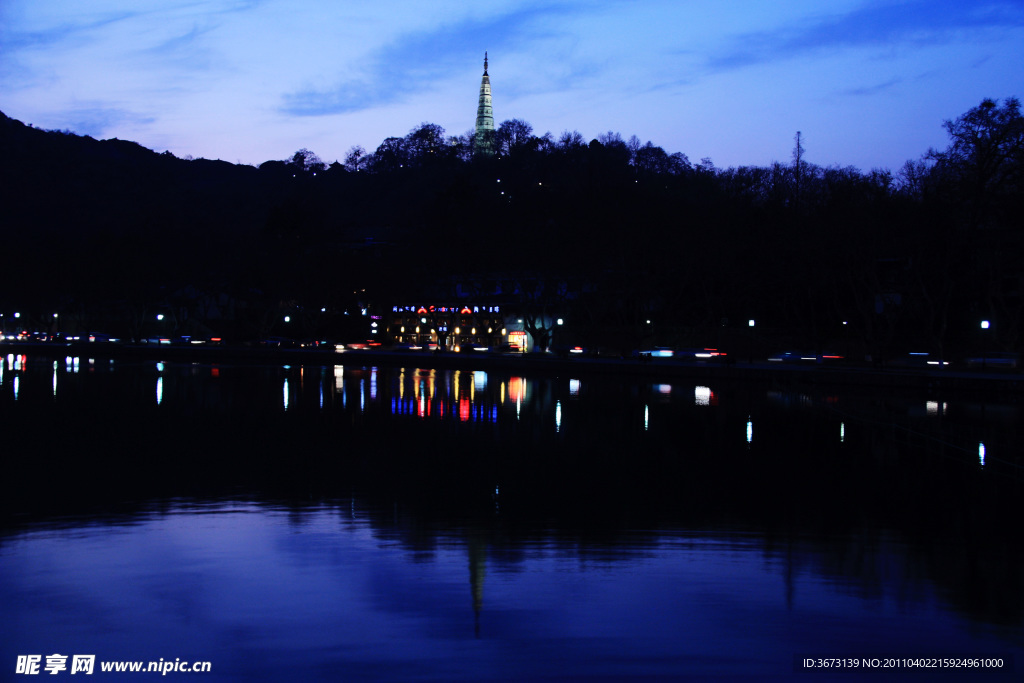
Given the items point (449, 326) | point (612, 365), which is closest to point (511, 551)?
point (612, 365)

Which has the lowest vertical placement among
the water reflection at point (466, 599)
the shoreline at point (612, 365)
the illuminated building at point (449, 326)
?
the water reflection at point (466, 599)

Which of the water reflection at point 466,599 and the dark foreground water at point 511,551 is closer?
the water reflection at point 466,599

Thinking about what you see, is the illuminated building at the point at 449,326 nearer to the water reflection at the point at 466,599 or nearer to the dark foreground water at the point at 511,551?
the dark foreground water at the point at 511,551

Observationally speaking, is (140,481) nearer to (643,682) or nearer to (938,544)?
(643,682)

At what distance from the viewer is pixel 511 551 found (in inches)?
488

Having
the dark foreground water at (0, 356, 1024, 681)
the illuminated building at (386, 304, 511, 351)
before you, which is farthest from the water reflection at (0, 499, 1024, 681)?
the illuminated building at (386, 304, 511, 351)

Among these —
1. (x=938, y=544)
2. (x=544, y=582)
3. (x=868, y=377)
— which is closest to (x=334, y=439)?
(x=544, y=582)

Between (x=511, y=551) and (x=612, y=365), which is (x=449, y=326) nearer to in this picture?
(x=612, y=365)

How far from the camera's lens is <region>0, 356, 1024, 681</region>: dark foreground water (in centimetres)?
882

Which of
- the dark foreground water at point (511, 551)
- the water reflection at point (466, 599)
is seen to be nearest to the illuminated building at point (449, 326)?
the dark foreground water at point (511, 551)

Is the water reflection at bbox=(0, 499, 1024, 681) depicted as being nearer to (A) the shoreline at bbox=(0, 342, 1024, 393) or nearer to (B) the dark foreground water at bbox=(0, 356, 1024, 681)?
(B) the dark foreground water at bbox=(0, 356, 1024, 681)

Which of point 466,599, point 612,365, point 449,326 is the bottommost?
point 466,599

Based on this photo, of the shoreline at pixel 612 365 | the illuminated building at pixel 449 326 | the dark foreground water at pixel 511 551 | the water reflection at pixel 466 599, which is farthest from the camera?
the illuminated building at pixel 449 326

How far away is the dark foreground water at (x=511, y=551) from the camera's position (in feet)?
28.9
